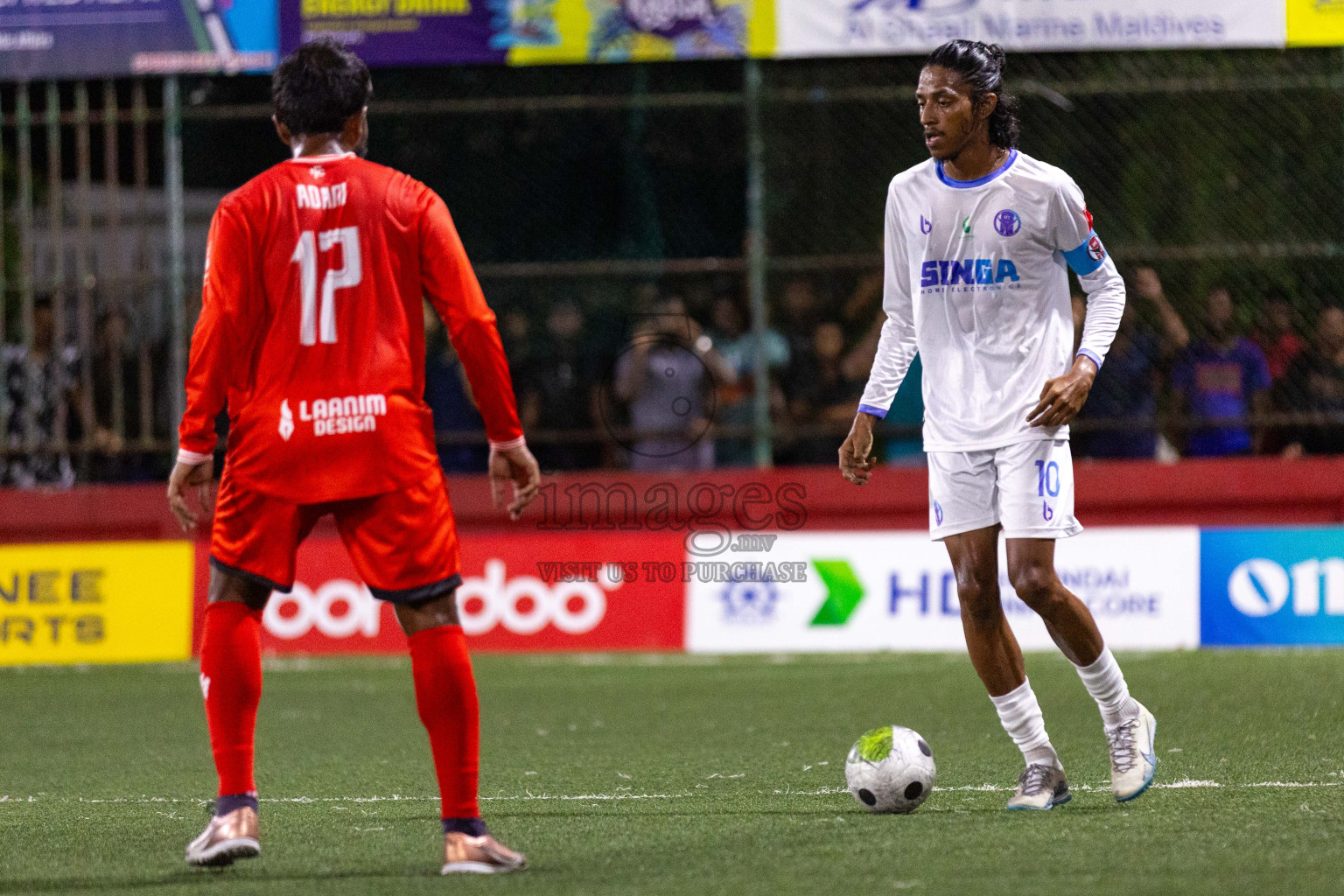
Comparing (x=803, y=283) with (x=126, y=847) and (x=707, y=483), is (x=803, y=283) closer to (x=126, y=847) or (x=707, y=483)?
(x=707, y=483)

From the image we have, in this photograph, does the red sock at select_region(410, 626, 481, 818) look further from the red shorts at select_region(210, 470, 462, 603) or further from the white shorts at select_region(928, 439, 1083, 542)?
the white shorts at select_region(928, 439, 1083, 542)

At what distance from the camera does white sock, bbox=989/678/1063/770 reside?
5.53 m

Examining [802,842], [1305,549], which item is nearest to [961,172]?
[802,842]

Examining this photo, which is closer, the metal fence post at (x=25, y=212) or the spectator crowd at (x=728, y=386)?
the spectator crowd at (x=728, y=386)

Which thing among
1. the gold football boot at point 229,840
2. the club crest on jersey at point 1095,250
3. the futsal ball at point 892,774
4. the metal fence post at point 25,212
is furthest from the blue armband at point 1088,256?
the metal fence post at point 25,212

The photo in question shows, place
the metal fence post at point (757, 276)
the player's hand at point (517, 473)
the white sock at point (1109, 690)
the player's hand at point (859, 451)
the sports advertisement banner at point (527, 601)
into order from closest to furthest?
the player's hand at point (517, 473) → the white sock at point (1109, 690) → the player's hand at point (859, 451) → the sports advertisement banner at point (527, 601) → the metal fence post at point (757, 276)

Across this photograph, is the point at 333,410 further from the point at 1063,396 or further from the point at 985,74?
the point at 985,74

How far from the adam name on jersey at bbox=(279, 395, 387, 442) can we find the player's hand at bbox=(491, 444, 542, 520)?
318mm

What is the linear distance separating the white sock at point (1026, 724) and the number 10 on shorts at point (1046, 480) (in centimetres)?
61

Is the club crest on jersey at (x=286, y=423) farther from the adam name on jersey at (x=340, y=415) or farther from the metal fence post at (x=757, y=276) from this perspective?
the metal fence post at (x=757, y=276)

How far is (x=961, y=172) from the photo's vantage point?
18.5 ft

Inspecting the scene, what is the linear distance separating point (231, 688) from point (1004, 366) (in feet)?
8.35

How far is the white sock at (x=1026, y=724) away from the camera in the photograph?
5.53 meters

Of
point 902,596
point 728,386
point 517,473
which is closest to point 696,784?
point 517,473
